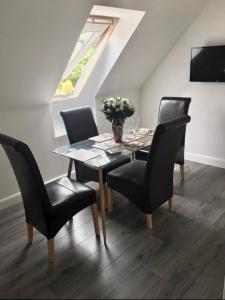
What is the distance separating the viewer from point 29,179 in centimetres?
176

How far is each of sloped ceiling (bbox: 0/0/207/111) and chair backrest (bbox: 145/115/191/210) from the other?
4.35 ft

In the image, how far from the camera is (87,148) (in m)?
2.52

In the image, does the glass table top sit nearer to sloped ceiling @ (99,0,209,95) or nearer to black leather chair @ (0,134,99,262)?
Result: black leather chair @ (0,134,99,262)

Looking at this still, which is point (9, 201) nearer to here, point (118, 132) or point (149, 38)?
point (118, 132)

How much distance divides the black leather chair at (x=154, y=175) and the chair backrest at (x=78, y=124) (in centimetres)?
71

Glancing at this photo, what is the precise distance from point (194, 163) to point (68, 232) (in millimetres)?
2313

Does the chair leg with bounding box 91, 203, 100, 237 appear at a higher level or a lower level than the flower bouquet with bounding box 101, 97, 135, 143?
lower

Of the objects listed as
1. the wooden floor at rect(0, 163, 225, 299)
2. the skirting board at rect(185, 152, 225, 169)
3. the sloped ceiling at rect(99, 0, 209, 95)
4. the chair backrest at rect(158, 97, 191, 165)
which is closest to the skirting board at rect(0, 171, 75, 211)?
the wooden floor at rect(0, 163, 225, 299)

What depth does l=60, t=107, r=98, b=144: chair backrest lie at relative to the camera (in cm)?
287

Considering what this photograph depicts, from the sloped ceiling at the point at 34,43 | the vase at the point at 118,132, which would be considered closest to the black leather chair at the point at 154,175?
the vase at the point at 118,132

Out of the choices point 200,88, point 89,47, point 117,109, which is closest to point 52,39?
point 117,109

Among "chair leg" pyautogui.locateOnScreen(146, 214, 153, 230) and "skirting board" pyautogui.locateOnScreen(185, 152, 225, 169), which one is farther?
"skirting board" pyautogui.locateOnScreen(185, 152, 225, 169)

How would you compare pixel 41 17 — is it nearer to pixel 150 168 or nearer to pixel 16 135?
pixel 16 135

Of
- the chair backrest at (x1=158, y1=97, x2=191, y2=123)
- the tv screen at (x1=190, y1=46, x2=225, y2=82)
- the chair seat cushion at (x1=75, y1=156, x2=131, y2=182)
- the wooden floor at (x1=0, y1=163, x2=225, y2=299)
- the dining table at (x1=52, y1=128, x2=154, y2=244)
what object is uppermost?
the tv screen at (x1=190, y1=46, x2=225, y2=82)
